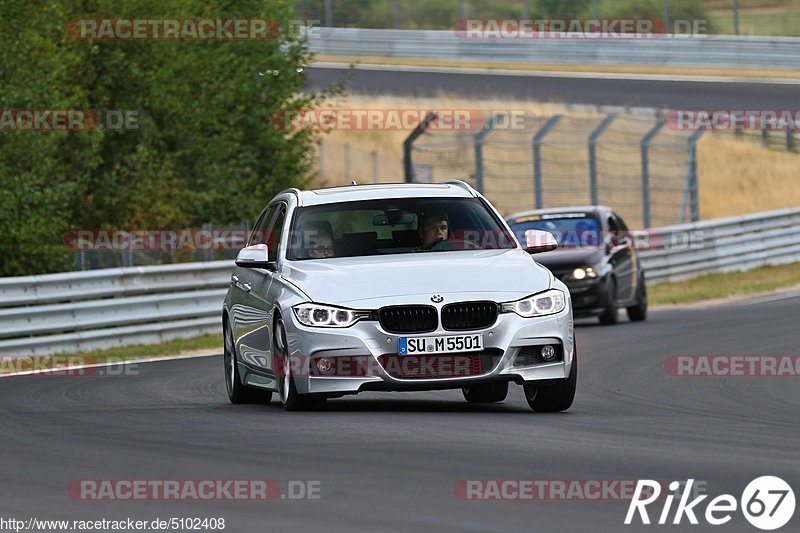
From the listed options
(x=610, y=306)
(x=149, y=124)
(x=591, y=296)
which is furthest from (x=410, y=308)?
(x=149, y=124)

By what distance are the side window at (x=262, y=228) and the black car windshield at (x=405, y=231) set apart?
3.24 feet

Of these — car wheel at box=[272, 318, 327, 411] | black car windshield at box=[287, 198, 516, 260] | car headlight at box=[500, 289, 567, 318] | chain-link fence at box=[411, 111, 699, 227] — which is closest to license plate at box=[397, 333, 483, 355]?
car headlight at box=[500, 289, 567, 318]

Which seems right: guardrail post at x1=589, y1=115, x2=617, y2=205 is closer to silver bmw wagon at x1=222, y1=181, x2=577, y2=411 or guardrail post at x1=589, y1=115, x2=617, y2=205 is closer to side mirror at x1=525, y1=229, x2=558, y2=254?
silver bmw wagon at x1=222, y1=181, x2=577, y2=411

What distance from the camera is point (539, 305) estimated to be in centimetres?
1120

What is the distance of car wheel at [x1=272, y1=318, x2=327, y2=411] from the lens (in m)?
11.5

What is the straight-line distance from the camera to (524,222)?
24688mm

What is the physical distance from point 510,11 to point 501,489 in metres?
51.8

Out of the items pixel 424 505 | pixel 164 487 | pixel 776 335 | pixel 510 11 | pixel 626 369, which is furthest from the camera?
pixel 510 11

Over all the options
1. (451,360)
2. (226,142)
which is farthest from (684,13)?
(451,360)

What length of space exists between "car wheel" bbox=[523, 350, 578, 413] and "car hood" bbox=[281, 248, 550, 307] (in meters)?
0.62

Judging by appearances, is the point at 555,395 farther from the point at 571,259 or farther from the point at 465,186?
the point at 571,259

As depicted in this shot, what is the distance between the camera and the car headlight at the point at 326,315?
11.0m

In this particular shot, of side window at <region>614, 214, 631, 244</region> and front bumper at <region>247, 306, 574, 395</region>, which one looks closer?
front bumper at <region>247, 306, 574, 395</region>

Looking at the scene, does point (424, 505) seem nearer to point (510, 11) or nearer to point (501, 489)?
point (501, 489)
